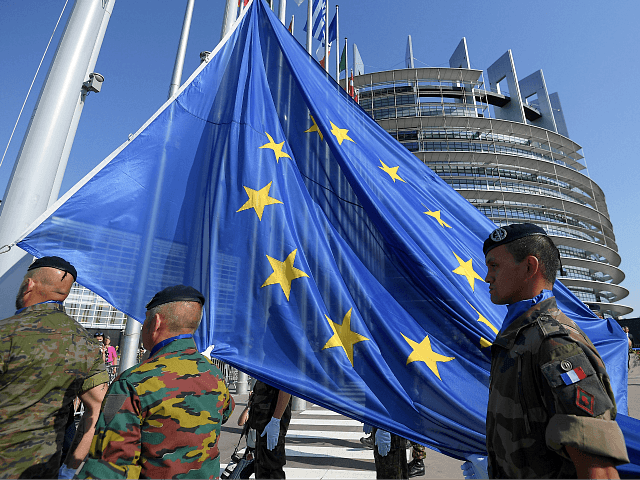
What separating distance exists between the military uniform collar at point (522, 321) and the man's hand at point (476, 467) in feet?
2.99

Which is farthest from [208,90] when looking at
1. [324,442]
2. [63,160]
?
[324,442]

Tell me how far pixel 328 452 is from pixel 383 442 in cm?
227

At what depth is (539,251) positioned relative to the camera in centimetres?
160

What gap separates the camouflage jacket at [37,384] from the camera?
1.82 metres

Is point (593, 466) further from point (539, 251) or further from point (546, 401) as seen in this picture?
point (539, 251)

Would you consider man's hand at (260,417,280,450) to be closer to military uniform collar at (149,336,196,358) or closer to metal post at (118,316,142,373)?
metal post at (118,316,142,373)

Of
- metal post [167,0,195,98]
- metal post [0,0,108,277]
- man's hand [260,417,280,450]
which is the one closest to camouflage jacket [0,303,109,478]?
metal post [0,0,108,277]

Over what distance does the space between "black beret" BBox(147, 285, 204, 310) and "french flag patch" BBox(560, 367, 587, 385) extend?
4.67ft

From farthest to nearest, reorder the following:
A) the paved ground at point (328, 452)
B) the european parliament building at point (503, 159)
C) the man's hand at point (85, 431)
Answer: the european parliament building at point (503, 159) < the paved ground at point (328, 452) < the man's hand at point (85, 431)

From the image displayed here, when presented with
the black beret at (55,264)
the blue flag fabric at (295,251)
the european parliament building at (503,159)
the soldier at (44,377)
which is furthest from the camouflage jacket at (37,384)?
the european parliament building at (503,159)

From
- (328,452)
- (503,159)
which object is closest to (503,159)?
(503,159)

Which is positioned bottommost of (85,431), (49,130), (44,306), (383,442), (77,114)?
(383,442)

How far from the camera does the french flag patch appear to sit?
1.18 metres

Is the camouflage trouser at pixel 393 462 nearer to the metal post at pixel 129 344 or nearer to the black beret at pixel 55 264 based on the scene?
the metal post at pixel 129 344
